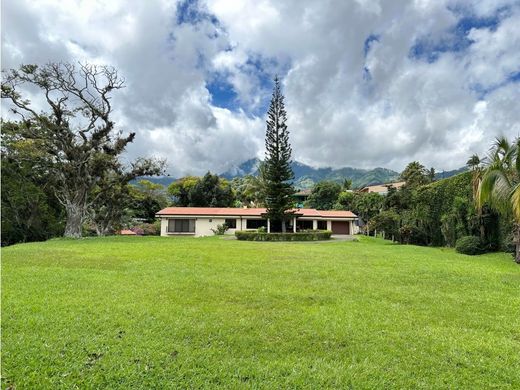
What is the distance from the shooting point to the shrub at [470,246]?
1532 cm

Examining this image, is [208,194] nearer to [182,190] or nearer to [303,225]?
[182,190]

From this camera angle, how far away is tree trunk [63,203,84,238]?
22.9 m

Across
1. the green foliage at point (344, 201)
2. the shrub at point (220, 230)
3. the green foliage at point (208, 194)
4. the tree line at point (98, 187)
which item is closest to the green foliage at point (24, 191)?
the tree line at point (98, 187)

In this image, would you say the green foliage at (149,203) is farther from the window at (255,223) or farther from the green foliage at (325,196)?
the green foliage at (325,196)

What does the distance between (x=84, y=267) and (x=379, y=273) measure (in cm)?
781

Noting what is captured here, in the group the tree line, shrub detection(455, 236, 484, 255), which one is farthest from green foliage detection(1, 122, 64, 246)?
shrub detection(455, 236, 484, 255)

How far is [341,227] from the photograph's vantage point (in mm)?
37875

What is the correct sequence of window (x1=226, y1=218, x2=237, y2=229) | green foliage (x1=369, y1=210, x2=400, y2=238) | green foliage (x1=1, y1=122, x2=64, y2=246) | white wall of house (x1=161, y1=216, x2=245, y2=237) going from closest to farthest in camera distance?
green foliage (x1=1, y1=122, x2=64, y2=246)
green foliage (x1=369, y1=210, x2=400, y2=238)
white wall of house (x1=161, y1=216, x2=245, y2=237)
window (x1=226, y1=218, x2=237, y2=229)

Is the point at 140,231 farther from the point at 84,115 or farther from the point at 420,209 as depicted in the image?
the point at 420,209

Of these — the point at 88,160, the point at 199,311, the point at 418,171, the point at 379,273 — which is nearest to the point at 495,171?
the point at 379,273

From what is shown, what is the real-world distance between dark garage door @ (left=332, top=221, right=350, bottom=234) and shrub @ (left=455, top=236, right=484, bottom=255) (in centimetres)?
2181

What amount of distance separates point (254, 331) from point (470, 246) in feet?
48.6

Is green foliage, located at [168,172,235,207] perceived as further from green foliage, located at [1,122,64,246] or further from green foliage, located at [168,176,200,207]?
green foliage, located at [1,122,64,246]

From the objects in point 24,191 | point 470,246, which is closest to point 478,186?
point 470,246
